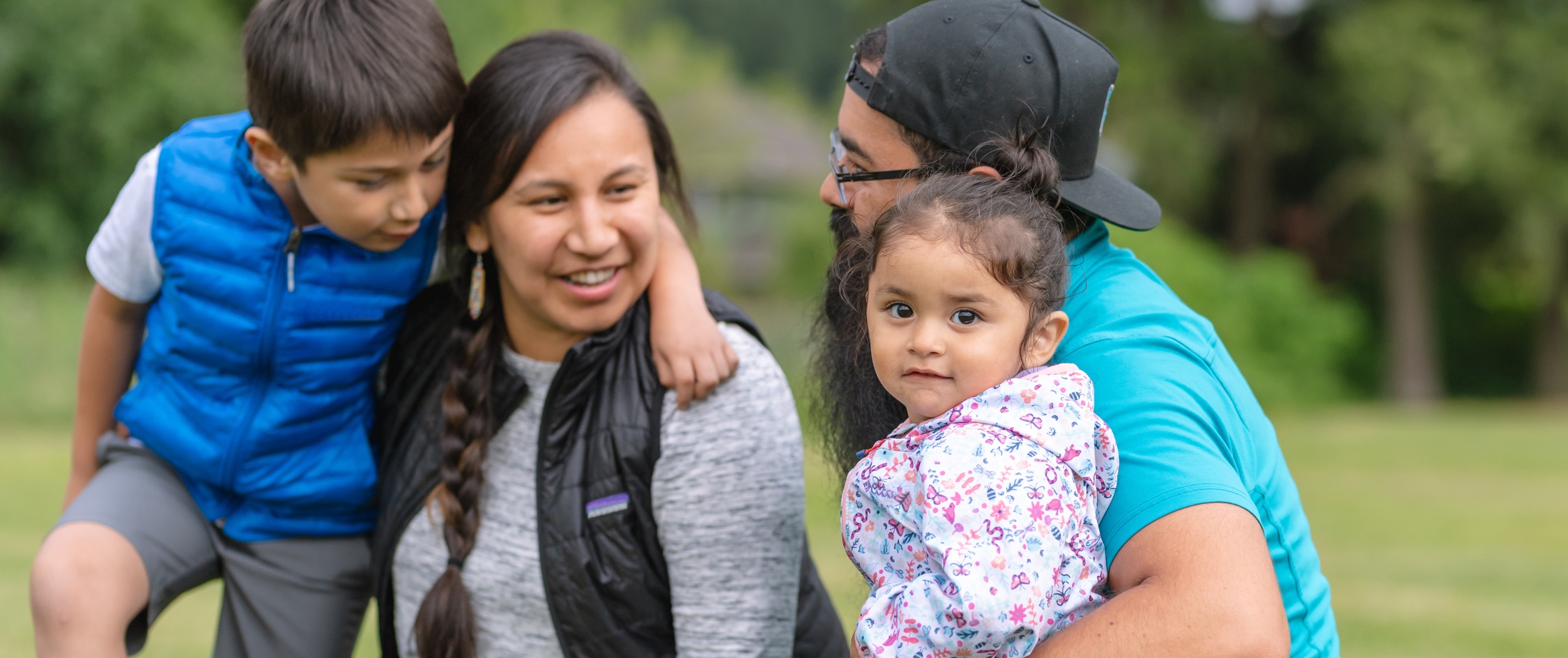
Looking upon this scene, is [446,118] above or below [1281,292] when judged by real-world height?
above

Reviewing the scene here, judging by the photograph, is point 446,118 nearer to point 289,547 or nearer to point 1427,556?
point 289,547

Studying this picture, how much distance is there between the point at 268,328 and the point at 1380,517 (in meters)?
9.99

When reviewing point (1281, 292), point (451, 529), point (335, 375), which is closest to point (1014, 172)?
point (451, 529)

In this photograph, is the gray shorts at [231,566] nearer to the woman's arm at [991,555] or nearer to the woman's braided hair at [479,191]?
the woman's braided hair at [479,191]

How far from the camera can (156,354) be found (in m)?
2.89

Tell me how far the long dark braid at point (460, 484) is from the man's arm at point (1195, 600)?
1.30m

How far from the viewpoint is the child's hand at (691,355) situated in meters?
2.63

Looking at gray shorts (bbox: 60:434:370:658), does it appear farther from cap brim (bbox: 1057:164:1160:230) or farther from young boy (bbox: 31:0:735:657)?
cap brim (bbox: 1057:164:1160:230)

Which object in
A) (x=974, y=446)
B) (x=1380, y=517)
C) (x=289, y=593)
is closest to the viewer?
(x=974, y=446)

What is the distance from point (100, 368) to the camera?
9.91 feet

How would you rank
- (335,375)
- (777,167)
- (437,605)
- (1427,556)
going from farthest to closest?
(777,167), (1427,556), (335,375), (437,605)

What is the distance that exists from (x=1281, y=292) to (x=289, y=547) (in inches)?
869

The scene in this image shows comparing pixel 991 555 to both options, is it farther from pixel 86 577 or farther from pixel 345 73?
pixel 86 577

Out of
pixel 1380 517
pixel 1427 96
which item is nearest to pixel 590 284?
pixel 1380 517
